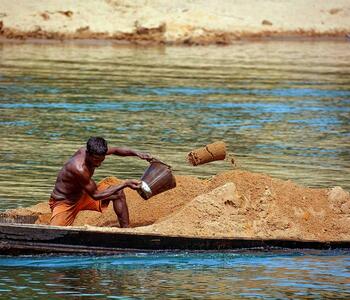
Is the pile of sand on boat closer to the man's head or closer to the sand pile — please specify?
the sand pile

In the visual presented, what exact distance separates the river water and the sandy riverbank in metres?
0.87

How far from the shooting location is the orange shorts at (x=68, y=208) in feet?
44.1

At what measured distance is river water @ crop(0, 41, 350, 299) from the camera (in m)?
12.4

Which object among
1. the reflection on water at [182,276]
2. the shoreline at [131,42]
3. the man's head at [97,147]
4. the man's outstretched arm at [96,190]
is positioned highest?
the man's head at [97,147]

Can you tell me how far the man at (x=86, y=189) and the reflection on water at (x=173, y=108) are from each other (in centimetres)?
244

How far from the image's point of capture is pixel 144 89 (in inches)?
1194

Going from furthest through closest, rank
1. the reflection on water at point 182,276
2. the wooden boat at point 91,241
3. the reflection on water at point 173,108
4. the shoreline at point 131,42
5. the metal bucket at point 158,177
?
the shoreline at point 131,42, the reflection on water at point 173,108, the metal bucket at point 158,177, the wooden boat at point 91,241, the reflection on water at point 182,276

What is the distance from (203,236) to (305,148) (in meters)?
9.25

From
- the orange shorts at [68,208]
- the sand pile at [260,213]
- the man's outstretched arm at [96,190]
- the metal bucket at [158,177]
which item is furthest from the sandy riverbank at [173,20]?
the man's outstretched arm at [96,190]

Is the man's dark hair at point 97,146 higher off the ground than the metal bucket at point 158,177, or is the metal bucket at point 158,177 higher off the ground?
the man's dark hair at point 97,146

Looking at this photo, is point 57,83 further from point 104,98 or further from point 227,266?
point 227,266


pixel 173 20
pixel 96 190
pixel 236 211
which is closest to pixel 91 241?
pixel 96 190

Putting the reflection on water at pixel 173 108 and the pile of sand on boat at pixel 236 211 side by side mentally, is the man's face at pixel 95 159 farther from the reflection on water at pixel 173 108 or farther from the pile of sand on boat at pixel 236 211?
the reflection on water at pixel 173 108

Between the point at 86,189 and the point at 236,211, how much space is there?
165cm
